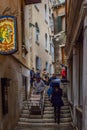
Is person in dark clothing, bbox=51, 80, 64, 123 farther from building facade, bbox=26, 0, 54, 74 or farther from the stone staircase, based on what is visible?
building facade, bbox=26, 0, 54, 74

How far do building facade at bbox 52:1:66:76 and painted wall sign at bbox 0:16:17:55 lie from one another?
25.4 meters

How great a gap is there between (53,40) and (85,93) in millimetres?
30190

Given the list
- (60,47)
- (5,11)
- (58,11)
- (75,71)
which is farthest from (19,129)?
(58,11)

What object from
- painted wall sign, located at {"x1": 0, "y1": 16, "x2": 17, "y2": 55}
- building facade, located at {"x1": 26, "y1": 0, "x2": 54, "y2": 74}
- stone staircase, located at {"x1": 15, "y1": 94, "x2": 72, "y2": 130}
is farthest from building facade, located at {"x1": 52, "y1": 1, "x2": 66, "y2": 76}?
painted wall sign, located at {"x1": 0, "y1": 16, "x2": 17, "y2": 55}

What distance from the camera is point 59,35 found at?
3559 centimetres

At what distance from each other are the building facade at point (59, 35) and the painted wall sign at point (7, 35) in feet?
83.4

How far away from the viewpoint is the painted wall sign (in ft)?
32.1

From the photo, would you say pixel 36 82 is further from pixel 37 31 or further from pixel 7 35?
pixel 37 31

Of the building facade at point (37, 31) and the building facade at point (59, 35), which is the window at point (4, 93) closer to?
the building facade at point (37, 31)

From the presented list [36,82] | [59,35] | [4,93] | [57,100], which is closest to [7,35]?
[4,93]

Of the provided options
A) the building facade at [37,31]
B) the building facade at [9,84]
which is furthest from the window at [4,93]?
the building facade at [37,31]

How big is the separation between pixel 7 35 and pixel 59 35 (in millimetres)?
25936

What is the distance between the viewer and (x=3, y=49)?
9766 mm

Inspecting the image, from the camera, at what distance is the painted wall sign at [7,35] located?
979 centimetres
